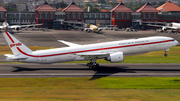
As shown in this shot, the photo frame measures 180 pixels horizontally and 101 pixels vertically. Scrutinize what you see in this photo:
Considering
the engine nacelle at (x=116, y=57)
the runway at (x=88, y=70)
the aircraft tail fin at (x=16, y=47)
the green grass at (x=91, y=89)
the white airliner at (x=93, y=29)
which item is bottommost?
the green grass at (x=91, y=89)

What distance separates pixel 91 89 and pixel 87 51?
1301cm

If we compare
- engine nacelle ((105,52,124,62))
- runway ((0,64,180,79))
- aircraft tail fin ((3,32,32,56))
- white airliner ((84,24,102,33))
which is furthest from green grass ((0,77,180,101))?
white airliner ((84,24,102,33))

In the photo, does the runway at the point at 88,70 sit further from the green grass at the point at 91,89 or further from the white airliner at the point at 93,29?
the white airliner at the point at 93,29

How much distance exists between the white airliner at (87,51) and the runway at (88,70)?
222cm

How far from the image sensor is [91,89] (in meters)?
36.5

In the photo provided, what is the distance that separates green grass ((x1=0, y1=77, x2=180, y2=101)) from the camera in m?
32.7

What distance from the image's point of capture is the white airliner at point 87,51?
4675cm

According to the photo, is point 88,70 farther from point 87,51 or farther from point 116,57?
point 116,57

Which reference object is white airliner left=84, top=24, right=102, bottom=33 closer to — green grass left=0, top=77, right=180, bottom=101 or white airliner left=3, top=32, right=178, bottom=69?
white airliner left=3, top=32, right=178, bottom=69

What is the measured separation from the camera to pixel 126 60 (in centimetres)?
6088

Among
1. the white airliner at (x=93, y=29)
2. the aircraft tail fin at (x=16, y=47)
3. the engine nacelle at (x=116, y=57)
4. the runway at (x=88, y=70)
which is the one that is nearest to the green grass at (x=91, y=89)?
the runway at (x=88, y=70)

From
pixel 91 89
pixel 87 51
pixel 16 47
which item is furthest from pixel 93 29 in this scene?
pixel 91 89

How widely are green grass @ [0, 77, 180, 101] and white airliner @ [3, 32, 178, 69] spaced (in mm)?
6168

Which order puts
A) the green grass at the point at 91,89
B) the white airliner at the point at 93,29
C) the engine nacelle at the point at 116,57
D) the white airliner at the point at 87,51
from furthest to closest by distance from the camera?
the white airliner at the point at 93,29 → the white airliner at the point at 87,51 → the engine nacelle at the point at 116,57 → the green grass at the point at 91,89
